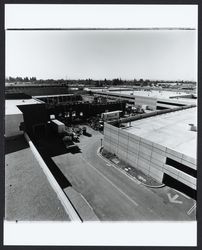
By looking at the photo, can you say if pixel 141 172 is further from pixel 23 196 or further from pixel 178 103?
pixel 178 103

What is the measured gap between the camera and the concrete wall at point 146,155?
1661cm

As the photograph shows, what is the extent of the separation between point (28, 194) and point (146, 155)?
1465 cm

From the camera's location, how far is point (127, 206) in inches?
609

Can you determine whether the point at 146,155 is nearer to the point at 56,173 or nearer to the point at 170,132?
the point at 170,132

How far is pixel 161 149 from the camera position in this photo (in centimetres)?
1833

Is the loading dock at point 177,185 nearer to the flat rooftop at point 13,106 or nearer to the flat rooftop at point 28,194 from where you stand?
the flat rooftop at point 28,194

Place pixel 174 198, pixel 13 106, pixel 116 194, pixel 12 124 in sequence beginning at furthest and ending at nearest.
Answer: pixel 13 106
pixel 12 124
pixel 116 194
pixel 174 198

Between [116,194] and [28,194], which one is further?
[116,194]

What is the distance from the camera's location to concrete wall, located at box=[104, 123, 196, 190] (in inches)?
654

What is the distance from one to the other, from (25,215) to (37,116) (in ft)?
79.9

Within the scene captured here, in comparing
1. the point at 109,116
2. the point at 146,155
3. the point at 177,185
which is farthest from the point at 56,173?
the point at 109,116

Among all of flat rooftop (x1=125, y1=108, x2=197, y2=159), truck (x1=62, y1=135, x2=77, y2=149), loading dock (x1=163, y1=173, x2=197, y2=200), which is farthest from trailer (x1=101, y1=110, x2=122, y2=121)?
loading dock (x1=163, y1=173, x2=197, y2=200)

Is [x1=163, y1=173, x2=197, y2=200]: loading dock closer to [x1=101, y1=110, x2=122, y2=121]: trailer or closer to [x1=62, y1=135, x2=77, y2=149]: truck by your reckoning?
[x1=62, y1=135, x2=77, y2=149]: truck

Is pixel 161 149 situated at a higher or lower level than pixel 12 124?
lower
